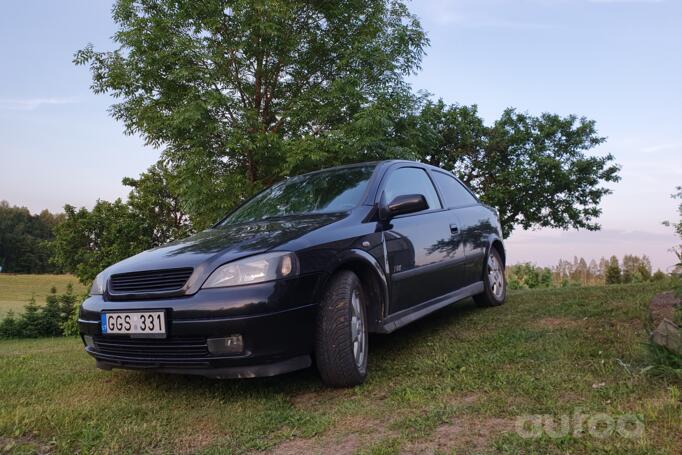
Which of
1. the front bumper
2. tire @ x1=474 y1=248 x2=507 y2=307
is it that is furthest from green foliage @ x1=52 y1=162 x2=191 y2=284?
the front bumper

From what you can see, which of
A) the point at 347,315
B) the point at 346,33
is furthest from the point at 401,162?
the point at 346,33

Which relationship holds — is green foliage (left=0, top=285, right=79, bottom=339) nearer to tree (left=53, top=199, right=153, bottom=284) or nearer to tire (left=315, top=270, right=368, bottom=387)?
tree (left=53, top=199, right=153, bottom=284)

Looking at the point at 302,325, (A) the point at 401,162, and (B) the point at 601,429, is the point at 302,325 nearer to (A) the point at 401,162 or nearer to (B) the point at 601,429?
(B) the point at 601,429

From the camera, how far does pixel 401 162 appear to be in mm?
4473

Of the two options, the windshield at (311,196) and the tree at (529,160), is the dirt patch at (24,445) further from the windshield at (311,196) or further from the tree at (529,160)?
the tree at (529,160)

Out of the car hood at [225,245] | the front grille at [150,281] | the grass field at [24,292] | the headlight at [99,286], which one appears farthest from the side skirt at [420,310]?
the grass field at [24,292]

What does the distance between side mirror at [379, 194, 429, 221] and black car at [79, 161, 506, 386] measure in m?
0.01

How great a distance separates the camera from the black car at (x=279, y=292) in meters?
2.73

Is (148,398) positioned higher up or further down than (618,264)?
higher up

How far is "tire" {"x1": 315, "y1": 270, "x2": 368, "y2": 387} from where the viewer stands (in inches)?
113

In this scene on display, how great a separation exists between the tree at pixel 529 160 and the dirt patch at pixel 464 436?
70.2 feet

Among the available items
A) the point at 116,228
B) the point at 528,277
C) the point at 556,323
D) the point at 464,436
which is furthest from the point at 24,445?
the point at 116,228

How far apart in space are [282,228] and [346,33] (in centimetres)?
1064

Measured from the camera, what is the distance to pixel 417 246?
12.8 feet
